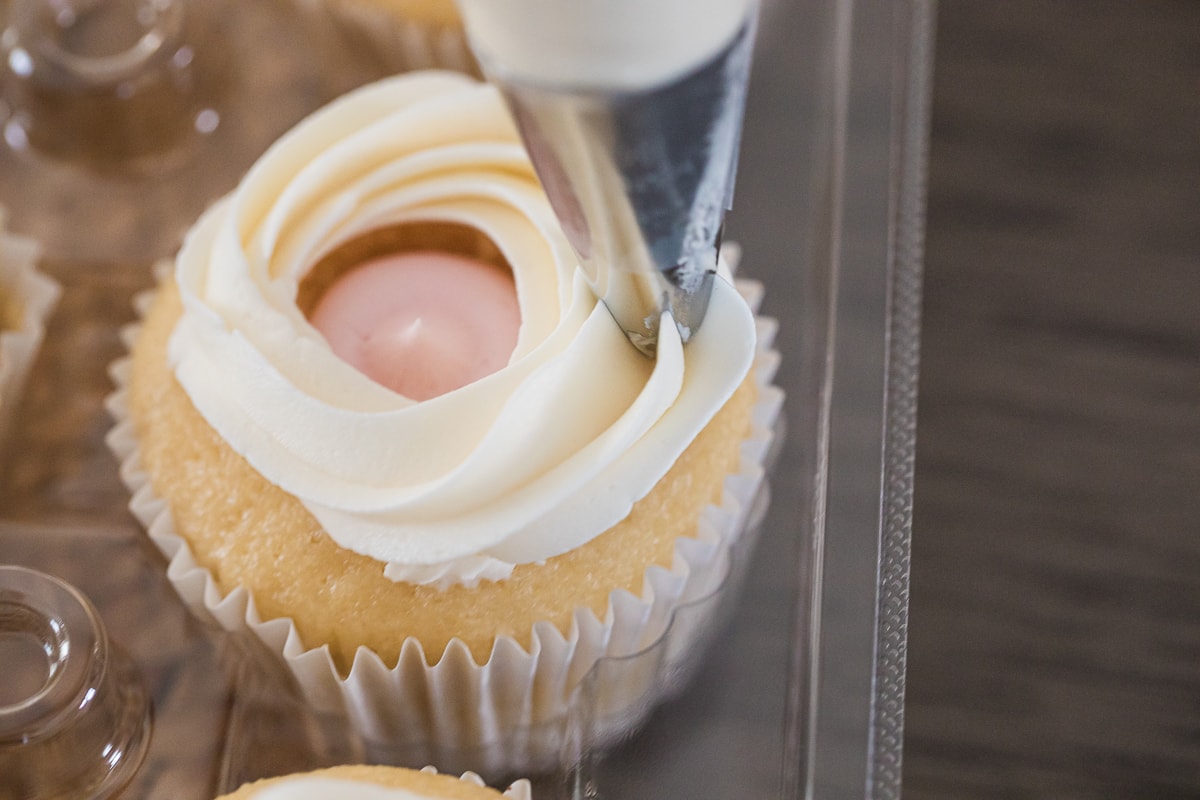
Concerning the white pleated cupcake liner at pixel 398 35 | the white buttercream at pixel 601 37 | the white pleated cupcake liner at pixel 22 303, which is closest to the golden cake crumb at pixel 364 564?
the white pleated cupcake liner at pixel 22 303

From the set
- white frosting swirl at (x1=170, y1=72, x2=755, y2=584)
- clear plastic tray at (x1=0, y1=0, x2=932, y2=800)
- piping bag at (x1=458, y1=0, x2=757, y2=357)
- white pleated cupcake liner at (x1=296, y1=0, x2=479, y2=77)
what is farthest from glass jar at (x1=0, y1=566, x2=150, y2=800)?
white pleated cupcake liner at (x1=296, y1=0, x2=479, y2=77)

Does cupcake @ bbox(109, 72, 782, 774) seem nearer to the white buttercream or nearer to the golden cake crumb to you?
the golden cake crumb

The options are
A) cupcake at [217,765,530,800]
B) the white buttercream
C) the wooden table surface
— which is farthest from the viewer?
the wooden table surface

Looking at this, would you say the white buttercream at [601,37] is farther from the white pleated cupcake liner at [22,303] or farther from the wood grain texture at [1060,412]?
the wood grain texture at [1060,412]

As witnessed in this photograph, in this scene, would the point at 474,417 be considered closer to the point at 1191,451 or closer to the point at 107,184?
the point at 107,184

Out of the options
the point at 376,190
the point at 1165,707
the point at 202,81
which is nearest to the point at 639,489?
the point at 376,190

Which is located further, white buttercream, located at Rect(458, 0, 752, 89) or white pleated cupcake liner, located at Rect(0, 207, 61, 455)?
white pleated cupcake liner, located at Rect(0, 207, 61, 455)

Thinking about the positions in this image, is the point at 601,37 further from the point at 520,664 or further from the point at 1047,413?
the point at 1047,413
